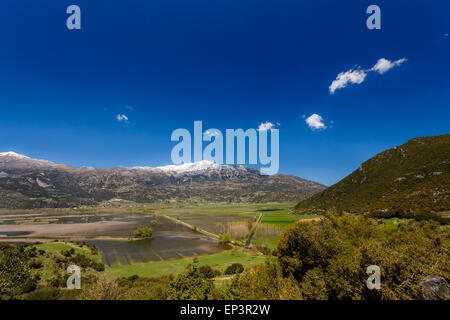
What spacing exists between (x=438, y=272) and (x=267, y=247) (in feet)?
177

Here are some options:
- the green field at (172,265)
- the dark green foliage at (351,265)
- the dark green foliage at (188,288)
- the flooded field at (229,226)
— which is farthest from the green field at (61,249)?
the dark green foliage at (351,265)

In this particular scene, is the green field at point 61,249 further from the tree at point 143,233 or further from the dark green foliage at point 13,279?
the tree at point 143,233

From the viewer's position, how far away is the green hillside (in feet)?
248

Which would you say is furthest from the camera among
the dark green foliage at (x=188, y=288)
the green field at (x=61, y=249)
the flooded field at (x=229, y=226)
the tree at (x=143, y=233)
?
the flooded field at (x=229, y=226)

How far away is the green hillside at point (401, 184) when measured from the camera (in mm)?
75562

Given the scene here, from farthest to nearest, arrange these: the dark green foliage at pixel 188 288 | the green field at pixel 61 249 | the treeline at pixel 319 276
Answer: the green field at pixel 61 249 → the dark green foliage at pixel 188 288 → the treeline at pixel 319 276

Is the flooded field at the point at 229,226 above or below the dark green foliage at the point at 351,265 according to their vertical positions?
below

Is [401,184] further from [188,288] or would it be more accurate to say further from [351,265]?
[188,288]

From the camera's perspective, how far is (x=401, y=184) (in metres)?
99.9

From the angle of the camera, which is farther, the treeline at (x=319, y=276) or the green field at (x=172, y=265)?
the green field at (x=172, y=265)

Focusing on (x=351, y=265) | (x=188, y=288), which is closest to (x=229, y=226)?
(x=188, y=288)
